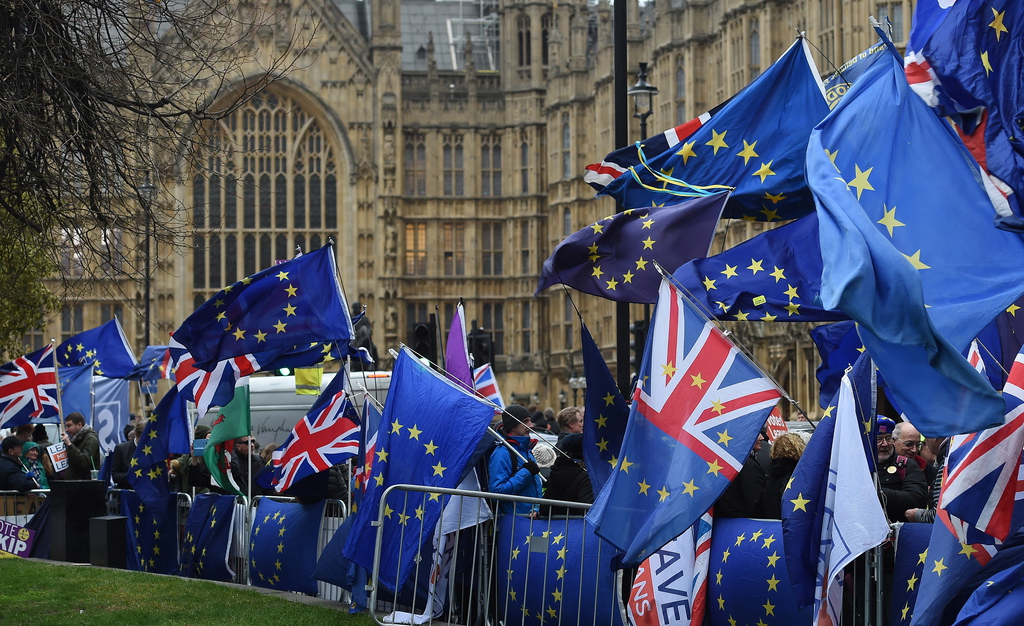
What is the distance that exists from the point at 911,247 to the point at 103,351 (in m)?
14.5

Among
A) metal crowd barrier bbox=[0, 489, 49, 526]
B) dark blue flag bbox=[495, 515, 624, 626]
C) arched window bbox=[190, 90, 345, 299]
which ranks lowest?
metal crowd barrier bbox=[0, 489, 49, 526]

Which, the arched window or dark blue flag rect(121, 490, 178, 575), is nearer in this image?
dark blue flag rect(121, 490, 178, 575)

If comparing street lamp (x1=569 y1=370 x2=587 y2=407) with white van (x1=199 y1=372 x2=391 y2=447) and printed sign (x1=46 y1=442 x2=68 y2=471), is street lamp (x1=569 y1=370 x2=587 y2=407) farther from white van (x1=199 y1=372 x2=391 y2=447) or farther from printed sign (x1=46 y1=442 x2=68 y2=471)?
printed sign (x1=46 y1=442 x2=68 y2=471)

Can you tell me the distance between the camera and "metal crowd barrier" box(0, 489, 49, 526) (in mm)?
14109

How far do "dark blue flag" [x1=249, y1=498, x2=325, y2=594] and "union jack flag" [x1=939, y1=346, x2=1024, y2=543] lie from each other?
560 cm

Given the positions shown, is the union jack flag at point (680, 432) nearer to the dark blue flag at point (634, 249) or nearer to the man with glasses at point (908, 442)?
the dark blue flag at point (634, 249)

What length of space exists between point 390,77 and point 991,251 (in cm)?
4353

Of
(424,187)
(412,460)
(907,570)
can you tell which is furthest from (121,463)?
(424,187)

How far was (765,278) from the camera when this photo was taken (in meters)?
8.37

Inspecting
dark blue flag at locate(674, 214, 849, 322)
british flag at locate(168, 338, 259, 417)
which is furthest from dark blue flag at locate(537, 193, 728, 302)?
british flag at locate(168, 338, 259, 417)

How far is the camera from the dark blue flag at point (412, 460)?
885 centimetres

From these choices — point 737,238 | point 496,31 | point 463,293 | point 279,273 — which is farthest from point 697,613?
point 496,31

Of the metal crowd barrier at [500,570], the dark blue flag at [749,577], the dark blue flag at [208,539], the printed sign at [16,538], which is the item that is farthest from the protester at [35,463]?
the dark blue flag at [749,577]

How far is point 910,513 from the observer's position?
24.2 feet
